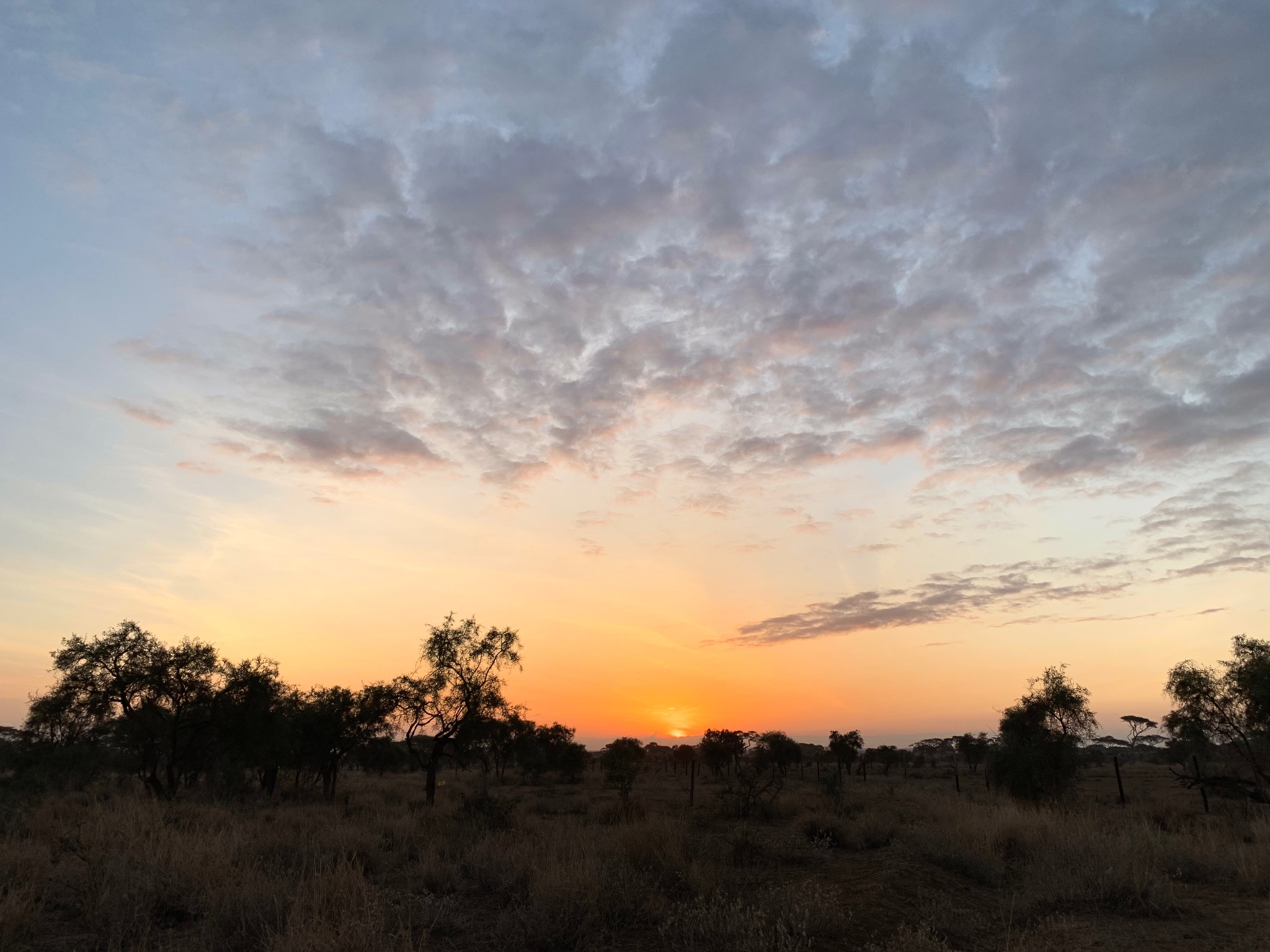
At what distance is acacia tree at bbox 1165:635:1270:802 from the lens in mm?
24891

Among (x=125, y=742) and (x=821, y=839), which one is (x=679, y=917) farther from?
(x=125, y=742)

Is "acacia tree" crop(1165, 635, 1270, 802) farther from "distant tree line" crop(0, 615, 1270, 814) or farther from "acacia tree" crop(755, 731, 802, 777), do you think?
"acacia tree" crop(755, 731, 802, 777)

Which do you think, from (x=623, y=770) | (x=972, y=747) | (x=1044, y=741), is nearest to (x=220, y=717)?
(x=623, y=770)

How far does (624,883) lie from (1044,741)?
28211 millimetres

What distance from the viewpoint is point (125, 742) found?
29797mm

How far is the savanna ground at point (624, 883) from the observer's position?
29.9ft

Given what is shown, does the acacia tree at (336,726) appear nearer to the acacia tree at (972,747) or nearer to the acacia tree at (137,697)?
the acacia tree at (137,697)

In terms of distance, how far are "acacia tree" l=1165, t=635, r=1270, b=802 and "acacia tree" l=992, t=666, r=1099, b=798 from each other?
13.8ft

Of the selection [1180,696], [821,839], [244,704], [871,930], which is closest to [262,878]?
[871,930]

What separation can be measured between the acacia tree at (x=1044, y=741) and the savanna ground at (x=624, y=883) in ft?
32.2

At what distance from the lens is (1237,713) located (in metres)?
26.1

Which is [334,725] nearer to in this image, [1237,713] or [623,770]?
[623,770]

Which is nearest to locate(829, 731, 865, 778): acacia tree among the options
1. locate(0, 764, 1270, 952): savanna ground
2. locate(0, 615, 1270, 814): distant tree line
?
locate(0, 615, 1270, 814): distant tree line

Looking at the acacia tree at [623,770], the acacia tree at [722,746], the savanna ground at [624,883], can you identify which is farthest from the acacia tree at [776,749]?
the savanna ground at [624,883]
